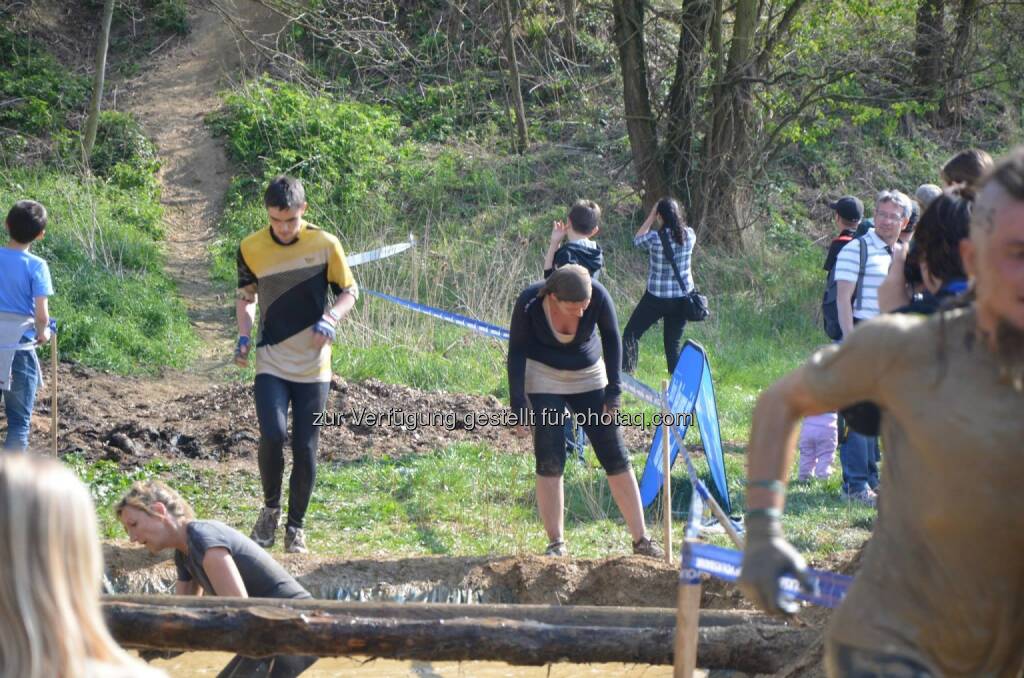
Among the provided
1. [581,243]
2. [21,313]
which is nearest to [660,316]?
[581,243]

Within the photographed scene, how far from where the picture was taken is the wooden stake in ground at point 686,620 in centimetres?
393

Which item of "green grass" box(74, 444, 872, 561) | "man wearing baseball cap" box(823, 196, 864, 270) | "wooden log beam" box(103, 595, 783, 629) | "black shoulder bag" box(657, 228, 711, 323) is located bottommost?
"green grass" box(74, 444, 872, 561)

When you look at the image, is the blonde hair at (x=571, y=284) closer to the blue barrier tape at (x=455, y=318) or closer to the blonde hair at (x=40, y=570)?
the blonde hair at (x=40, y=570)

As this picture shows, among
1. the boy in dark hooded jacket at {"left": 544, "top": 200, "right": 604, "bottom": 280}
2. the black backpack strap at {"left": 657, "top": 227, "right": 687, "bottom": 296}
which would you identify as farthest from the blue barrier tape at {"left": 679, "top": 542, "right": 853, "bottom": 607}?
the black backpack strap at {"left": 657, "top": 227, "right": 687, "bottom": 296}

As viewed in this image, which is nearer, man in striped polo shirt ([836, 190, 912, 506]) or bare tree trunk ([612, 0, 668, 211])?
man in striped polo shirt ([836, 190, 912, 506])

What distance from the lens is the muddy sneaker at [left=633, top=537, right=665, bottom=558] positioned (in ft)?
23.6

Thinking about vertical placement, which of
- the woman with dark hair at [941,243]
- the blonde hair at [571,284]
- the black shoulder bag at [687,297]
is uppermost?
the woman with dark hair at [941,243]

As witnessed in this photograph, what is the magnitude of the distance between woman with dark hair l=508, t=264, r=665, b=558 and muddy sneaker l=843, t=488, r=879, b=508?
1.91 m

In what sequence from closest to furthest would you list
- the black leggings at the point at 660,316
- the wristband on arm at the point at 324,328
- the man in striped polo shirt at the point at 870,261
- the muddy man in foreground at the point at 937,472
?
the muddy man in foreground at the point at 937,472
the wristband on arm at the point at 324,328
the man in striped polo shirt at the point at 870,261
the black leggings at the point at 660,316

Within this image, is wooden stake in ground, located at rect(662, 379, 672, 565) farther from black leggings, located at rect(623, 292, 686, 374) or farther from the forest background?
black leggings, located at rect(623, 292, 686, 374)

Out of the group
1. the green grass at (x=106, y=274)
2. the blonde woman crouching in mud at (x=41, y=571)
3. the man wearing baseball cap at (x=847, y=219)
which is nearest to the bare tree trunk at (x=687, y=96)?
the green grass at (x=106, y=274)

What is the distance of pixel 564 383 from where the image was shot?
7121 millimetres

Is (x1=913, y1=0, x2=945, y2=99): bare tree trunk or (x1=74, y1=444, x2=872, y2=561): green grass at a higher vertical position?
(x1=913, y1=0, x2=945, y2=99): bare tree trunk

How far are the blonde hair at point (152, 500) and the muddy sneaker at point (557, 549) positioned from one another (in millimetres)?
2740
